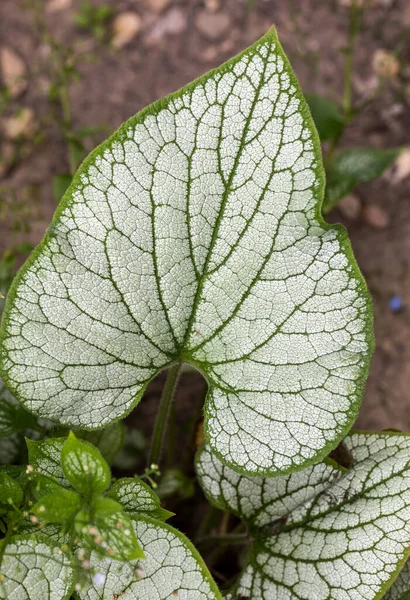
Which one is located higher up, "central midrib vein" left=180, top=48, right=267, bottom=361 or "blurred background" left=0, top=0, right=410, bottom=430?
"blurred background" left=0, top=0, right=410, bottom=430

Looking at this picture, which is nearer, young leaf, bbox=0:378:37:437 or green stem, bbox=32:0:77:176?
young leaf, bbox=0:378:37:437

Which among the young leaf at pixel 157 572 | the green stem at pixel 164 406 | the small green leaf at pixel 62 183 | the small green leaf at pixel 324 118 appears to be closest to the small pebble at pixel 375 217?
the small green leaf at pixel 324 118

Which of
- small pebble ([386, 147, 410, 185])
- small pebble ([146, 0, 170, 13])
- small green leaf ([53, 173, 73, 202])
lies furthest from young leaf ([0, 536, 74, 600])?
small pebble ([146, 0, 170, 13])

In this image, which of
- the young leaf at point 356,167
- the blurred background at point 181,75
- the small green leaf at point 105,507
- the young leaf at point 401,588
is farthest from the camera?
the blurred background at point 181,75

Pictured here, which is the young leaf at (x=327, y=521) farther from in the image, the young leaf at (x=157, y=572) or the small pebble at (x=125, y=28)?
the small pebble at (x=125, y=28)

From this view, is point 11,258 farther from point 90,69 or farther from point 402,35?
point 402,35

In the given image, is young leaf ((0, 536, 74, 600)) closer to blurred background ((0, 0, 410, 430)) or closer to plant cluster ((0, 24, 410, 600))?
plant cluster ((0, 24, 410, 600))

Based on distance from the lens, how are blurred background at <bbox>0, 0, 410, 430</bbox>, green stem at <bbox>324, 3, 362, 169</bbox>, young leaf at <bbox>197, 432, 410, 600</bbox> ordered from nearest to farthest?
young leaf at <bbox>197, 432, 410, 600</bbox> < green stem at <bbox>324, 3, 362, 169</bbox> < blurred background at <bbox>0, 0, 410, 430</bbox>

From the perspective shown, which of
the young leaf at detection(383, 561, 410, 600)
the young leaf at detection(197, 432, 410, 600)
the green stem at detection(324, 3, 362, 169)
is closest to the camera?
the young leaf at detection(197, 432, 410, 600)
